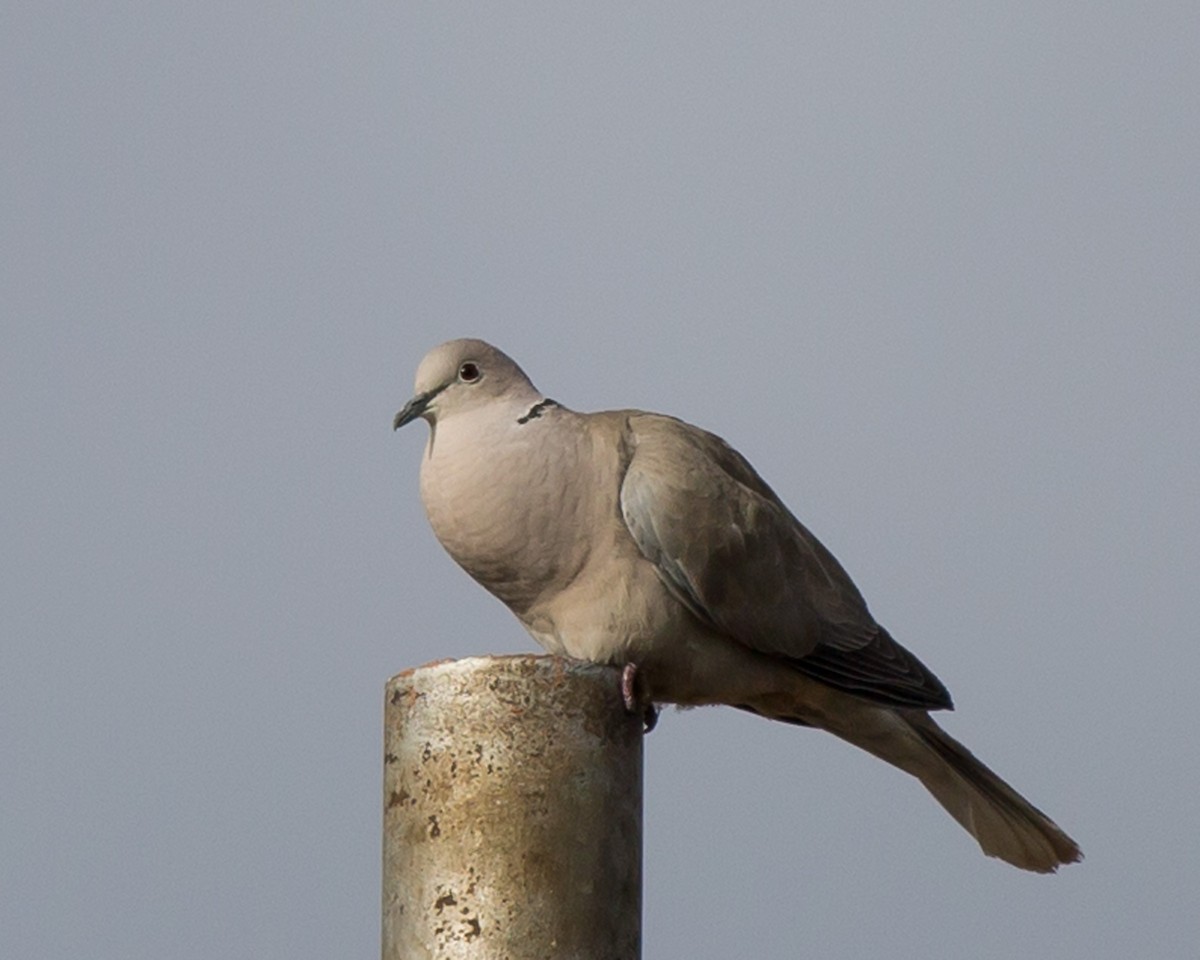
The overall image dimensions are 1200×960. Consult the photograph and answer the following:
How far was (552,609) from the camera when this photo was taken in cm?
517

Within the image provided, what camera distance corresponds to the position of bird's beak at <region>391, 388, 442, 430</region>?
5293 mm

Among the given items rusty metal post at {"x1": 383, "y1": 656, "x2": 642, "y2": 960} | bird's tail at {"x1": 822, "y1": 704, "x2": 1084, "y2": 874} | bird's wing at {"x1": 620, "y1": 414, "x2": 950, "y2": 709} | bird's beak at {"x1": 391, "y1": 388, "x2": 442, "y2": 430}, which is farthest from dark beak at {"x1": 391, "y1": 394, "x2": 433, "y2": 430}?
bird's tail at {"x1": 822, "y1": 704, "x2": 1084, "y2": 874}

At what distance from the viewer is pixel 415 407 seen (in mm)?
5297

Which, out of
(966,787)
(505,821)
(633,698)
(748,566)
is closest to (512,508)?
(633,698)

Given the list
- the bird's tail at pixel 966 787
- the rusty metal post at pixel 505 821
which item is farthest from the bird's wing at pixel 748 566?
the rusty metal post at pixel 505 821

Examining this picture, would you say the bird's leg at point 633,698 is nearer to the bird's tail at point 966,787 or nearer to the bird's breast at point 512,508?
the bird's breast at point 512,508

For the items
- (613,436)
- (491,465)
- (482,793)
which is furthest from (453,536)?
(482,793)

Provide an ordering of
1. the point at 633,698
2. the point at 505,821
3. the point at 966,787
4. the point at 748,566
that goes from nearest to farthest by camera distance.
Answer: the point at 505,821 → the point at 633,698 → the point at 748,566 → the point at 966,787

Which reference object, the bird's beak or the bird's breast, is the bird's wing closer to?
the bird's breast

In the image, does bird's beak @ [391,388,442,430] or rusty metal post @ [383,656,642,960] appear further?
bird's beak @ [391,388,442,430]

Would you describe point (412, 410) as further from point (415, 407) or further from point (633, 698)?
point (633, 698)

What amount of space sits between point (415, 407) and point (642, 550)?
0.68 m

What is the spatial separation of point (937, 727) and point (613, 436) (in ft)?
4.66

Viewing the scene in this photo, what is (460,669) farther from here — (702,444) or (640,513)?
(702,444)
